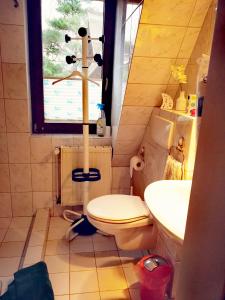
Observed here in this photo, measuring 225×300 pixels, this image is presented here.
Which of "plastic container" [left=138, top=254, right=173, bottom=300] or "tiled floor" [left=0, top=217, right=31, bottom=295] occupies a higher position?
"plastic container" [left=138, top=254, right=173, bottom=300]

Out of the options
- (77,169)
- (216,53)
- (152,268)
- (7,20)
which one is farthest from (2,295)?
(7,20)

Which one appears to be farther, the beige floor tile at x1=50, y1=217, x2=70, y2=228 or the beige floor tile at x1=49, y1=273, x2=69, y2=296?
the beige floor tile at x1=50, y1=217, x2=70, y2=228

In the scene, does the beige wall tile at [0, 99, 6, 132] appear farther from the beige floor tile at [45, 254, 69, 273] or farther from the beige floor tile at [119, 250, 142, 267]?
the beige floor tile at [119, 250, 142, 267]

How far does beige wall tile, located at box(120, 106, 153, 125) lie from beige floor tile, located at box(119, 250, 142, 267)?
1.03 m

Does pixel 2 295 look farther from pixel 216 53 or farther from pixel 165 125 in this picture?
pixel 216 53

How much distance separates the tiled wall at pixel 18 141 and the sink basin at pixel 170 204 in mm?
1171

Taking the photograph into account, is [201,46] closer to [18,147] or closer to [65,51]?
[65,51]

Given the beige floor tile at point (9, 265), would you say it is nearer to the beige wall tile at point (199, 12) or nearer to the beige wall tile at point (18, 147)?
the beige wall tile at point (18, 147)

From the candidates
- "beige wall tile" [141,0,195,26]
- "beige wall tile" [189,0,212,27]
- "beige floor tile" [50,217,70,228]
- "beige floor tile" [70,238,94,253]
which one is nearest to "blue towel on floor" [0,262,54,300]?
"beige floor tile" [70,238,94,253]

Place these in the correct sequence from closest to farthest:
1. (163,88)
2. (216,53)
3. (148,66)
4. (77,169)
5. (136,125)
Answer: (216,53), (148,66), (163,88), (136,125), (77,169)

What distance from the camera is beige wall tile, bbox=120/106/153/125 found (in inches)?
73.0

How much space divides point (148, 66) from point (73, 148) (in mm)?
973

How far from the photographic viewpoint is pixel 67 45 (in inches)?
83.4

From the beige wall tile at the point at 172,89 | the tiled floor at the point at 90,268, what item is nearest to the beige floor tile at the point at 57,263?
the tiled floor at the point at 90,268
